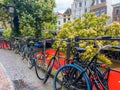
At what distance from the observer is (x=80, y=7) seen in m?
41.9

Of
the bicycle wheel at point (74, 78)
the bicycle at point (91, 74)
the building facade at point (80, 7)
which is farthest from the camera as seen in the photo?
the building facade at point (80, 7)

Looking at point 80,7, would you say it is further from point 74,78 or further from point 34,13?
point 74,78

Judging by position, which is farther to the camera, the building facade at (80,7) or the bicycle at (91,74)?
the building facade at (80,7)

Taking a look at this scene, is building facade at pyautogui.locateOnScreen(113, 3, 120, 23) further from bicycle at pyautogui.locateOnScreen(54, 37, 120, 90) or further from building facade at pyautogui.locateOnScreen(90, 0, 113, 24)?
bicycle at pyautogui.locateOnScreen(54, 37, 120, 90)

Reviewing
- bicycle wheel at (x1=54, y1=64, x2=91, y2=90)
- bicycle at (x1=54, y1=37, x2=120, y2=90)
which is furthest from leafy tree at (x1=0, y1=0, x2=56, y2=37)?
bicycle at (x1=54, y1=37, x2=120, y2=90)

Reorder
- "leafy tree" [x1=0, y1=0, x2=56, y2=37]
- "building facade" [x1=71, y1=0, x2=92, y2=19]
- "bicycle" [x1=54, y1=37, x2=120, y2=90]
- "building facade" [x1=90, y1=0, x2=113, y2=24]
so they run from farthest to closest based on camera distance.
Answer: "building facade" [x1=71, y1=0, x2=92, y2=19] < "building facade" [x1=90, y1=0, x2=113, y2=24] < "leafy tree" [x1=0, y1=0, x2=56, y2=37] < "bicycle" [x1=54, y1=37, x2=120, y2=90]

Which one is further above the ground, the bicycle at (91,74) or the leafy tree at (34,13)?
the leafy tree at (34,13)

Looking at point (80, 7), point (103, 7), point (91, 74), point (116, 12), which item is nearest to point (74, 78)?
point (91, 74)

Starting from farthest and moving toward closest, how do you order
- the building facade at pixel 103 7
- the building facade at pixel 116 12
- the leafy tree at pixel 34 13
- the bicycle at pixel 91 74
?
the building facade at pixel 103 7 < the building facade at pixel 116 12 < the leafy tree at pixel 34 13 < the bicycle at pixel 91 74

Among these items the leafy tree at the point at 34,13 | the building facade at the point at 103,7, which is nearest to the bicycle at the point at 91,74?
A: the leafy tree at the point at 34,13

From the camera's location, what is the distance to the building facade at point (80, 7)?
1558 inches

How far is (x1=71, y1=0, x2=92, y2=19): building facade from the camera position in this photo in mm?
39562

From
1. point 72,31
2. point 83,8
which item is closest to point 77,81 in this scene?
point 72,31

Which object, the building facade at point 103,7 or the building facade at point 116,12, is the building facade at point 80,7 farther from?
the building facade at point 116,12
